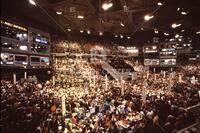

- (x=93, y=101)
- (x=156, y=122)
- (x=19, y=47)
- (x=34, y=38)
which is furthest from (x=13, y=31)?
(x=156, y=122)

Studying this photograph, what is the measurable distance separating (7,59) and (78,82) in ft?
23.8

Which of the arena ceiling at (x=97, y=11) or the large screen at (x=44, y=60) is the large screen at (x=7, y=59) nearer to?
the arena ceiling at (x=97, y=11)

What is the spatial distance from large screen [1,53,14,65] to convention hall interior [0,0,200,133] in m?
0.09

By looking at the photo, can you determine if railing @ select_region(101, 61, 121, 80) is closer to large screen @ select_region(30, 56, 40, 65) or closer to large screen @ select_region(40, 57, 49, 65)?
large screen @ select_region(40, 57, 49, 65)

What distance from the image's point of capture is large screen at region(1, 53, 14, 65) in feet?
76.1

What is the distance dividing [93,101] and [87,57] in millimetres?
24963

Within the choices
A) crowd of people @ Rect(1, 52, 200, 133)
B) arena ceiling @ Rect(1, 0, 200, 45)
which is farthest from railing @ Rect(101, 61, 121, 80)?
crowd of people @ Rect(1, 52, 200, 133)

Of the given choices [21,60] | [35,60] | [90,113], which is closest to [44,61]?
[35,60]

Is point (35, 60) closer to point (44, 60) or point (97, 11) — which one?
point (44, 60)

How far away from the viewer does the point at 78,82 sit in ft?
87.3

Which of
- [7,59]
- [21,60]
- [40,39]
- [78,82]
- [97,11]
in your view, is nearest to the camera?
[7,59]

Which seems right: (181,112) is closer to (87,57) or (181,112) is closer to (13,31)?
(13,31)

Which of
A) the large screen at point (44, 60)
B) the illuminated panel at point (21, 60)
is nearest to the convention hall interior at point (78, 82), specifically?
the illuminated panel at point (21, 60)

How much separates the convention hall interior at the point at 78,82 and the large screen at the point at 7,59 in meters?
0.09
